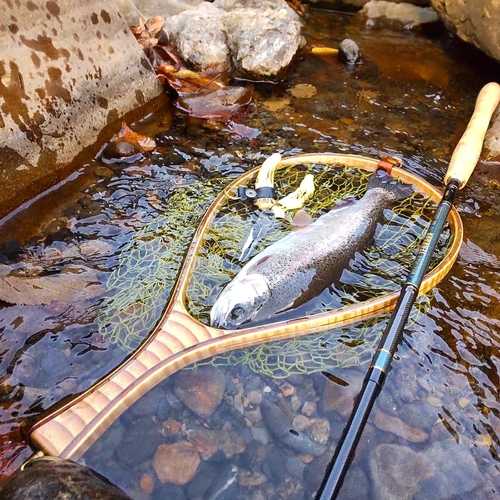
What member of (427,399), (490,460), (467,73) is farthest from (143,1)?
(490,460)

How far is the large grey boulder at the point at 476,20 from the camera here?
6703 millimetres

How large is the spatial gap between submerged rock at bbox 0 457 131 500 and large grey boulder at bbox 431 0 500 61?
7.29m

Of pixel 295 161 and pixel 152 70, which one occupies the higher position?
pixel 152 70

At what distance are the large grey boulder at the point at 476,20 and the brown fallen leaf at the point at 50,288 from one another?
6336mm

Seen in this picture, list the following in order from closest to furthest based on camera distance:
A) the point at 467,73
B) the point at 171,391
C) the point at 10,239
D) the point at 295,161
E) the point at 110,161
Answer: the point at 171,391, the point at 10,239, the point at 295,161, the point at 110,161, the point at 467,73

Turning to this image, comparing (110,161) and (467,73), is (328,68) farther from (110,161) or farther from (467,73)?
(110,161)

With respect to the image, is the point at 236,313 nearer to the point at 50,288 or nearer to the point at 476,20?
the point at 50,288

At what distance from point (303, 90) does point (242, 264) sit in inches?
166

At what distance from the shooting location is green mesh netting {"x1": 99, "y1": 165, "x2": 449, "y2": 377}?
11.5 feet

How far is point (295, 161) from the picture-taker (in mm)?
4867

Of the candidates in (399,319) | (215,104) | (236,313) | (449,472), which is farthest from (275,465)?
→ (215,104)

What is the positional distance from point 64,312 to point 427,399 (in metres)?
2.71

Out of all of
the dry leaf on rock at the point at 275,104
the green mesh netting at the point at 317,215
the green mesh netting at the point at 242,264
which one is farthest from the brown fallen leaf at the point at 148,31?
the green mesh netting at the point at 317,215

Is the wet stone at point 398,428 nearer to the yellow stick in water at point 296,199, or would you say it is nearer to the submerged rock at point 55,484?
the submerged rock at point 55,484
